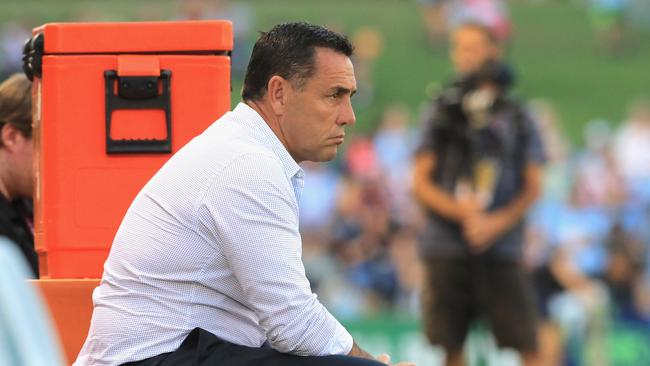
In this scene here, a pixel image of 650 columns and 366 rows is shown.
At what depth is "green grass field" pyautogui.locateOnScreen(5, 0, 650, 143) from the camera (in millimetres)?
20812

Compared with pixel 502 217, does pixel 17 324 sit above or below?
above

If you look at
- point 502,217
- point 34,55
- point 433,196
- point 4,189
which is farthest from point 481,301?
point 34,55

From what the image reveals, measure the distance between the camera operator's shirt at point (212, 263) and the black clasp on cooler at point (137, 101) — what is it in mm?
768

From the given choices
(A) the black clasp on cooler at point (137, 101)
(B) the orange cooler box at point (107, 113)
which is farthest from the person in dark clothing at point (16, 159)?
(A) the black clasp on cooler at point (137, 101)

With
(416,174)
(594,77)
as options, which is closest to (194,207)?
(416,174)

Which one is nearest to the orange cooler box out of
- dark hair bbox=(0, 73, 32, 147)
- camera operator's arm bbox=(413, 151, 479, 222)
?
dark hair bbox=(0, 73, 32, 147)

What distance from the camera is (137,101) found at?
496 cm

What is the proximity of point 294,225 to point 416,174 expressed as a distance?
502 cm

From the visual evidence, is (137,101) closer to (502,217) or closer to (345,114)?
(345,114)

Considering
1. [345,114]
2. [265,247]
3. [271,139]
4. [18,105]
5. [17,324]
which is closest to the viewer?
[17,324]

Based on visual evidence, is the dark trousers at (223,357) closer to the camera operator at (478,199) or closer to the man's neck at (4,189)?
the man's neck at (4,189)

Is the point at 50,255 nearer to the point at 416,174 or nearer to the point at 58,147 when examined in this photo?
the point at 58,147

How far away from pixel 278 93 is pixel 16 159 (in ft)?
5.42

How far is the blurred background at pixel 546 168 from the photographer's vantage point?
485 inches
